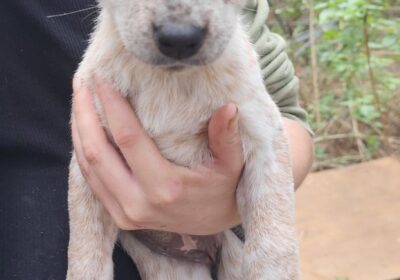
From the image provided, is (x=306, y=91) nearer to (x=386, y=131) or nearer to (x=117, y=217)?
(x=386, y=131)

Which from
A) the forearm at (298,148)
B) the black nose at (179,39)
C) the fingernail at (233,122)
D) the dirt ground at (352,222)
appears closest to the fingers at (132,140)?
the fingernail at (233,122)

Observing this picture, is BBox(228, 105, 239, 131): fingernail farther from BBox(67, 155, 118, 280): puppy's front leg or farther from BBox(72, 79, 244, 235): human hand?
BBox(67, 155, 118, 280): puppy's front leg

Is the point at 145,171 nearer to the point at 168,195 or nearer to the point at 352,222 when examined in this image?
the point at 168,195

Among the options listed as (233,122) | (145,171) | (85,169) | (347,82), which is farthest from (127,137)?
(347,82)

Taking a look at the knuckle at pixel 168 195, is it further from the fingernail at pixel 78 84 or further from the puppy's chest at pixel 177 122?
the fingernail at pixel 78 84

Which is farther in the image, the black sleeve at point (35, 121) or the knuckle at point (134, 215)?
the black sleeve at point (35, 121)

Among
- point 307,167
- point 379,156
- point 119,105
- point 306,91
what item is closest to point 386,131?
point 379,156

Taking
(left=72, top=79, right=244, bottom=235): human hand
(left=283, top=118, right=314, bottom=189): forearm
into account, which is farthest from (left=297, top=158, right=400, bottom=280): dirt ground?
(left=72, top=79, right=244, bottom=235): human hand
